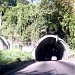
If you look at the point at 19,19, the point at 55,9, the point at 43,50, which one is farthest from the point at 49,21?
the point at 43,50

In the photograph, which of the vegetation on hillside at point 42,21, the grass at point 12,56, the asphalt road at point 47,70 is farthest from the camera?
the vegetation on hillside at point 42,21

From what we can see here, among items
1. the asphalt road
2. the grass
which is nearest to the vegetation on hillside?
the grass

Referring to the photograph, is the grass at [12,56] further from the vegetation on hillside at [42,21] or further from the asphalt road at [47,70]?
the vegetation on hillside at [42,21]

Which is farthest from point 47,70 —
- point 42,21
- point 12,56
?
point 42,21

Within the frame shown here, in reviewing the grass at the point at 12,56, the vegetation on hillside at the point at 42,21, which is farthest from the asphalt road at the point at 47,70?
the vegetation on hillside at the point at 42,21

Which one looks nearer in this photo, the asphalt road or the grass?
the asphalt road

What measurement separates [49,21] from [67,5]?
3462 mm

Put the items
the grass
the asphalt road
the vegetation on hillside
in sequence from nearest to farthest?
the asphalt road → the grass → the vegetation on hillside

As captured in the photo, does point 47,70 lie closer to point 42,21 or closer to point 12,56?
point 12,56

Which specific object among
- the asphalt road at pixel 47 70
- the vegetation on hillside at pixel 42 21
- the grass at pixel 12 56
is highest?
the vegetation on hillside at pixel 42 21

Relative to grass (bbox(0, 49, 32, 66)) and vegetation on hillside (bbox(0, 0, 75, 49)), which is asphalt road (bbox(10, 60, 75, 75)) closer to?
grass (bbox(0, 49, 32, 66))

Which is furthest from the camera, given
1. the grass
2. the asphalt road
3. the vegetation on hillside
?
the vegetation on hillside

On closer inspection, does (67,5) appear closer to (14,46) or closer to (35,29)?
(35,29)

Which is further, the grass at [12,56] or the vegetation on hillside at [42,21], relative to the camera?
the vegetation on hillside at [42,21]
